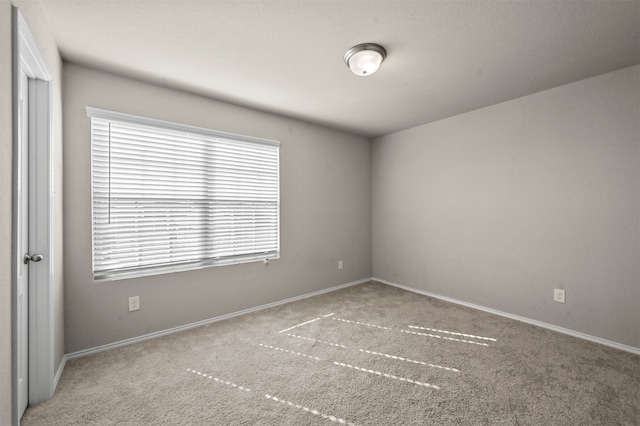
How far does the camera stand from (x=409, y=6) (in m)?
1.70

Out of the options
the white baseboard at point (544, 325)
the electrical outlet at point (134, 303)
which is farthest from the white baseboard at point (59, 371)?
the white baseboard at point (544, 325)

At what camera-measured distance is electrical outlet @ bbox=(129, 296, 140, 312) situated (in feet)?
8.39

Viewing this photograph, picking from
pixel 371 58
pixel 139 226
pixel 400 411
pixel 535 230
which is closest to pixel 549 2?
pixel 371 58

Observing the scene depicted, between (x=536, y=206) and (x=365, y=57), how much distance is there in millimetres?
2361

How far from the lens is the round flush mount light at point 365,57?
208 centimetres

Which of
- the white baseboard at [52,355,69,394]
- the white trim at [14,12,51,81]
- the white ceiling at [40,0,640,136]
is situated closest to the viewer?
the white trim at [14,12,51,81]

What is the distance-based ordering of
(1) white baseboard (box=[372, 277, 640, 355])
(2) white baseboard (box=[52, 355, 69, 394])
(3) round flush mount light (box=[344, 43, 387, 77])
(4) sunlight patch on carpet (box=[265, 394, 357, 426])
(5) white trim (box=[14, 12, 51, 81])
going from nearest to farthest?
(5) white trim (box=[14, 12, 51, 81]), (4) sunlight patch on carpet (box=[265, 394, 357, 426]), (2) white baseboard (box=[52, 355, 69, 394]), (3) round flush mount light (box=[344, 43, 387, 77]), (1) white baseboard (box=[372, 277, 640, 355])

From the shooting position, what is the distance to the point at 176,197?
2799mm

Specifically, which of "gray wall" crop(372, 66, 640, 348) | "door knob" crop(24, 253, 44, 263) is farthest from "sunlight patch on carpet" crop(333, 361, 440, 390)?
"door knob" crop(24, 253, 44, 263)

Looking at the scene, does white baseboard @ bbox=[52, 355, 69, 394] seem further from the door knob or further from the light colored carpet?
the door knob

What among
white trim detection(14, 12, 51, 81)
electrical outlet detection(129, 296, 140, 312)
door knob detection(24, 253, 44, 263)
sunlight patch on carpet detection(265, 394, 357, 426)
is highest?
white trim detection(14, 12, 51, 81)

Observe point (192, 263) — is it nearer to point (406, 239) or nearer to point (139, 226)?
point (139, 226)

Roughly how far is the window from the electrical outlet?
0.22 metres

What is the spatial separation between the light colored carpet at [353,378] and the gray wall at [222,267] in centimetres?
28
